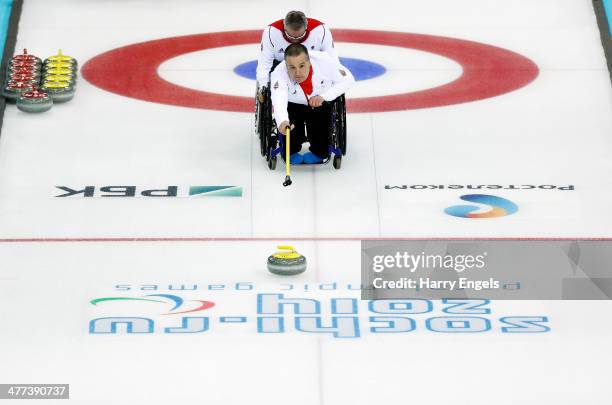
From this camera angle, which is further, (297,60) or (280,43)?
(280,43)

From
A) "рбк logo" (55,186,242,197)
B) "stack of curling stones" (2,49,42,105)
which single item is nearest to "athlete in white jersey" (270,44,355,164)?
"рбк logo" (55,186,242,197)

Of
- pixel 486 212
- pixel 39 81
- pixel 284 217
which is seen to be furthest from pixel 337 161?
pixel 39 81

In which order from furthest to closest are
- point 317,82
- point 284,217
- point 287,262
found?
point 317,82
point 284,217
point 287,262

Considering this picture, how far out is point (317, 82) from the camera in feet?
38.7

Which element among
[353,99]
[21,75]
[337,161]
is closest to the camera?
[337,161]

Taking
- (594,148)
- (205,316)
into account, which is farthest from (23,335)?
(594,148)

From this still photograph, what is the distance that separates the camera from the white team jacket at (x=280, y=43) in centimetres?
1182

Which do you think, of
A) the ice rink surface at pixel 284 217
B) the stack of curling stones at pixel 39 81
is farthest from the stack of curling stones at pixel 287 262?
the stack of curling stones at pixel 39 81

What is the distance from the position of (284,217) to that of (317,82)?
1172 mm

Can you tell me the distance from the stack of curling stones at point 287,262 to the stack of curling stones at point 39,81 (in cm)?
347

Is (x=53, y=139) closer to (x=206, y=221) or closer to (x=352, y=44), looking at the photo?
(x=206, y=221)

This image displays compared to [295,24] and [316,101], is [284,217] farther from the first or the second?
[295,24]

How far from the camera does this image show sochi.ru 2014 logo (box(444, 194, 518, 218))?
11.2 m

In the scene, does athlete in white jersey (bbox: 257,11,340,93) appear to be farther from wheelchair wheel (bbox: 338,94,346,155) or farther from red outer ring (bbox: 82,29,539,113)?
red outer ring (bbox: 82,29,539,113)
